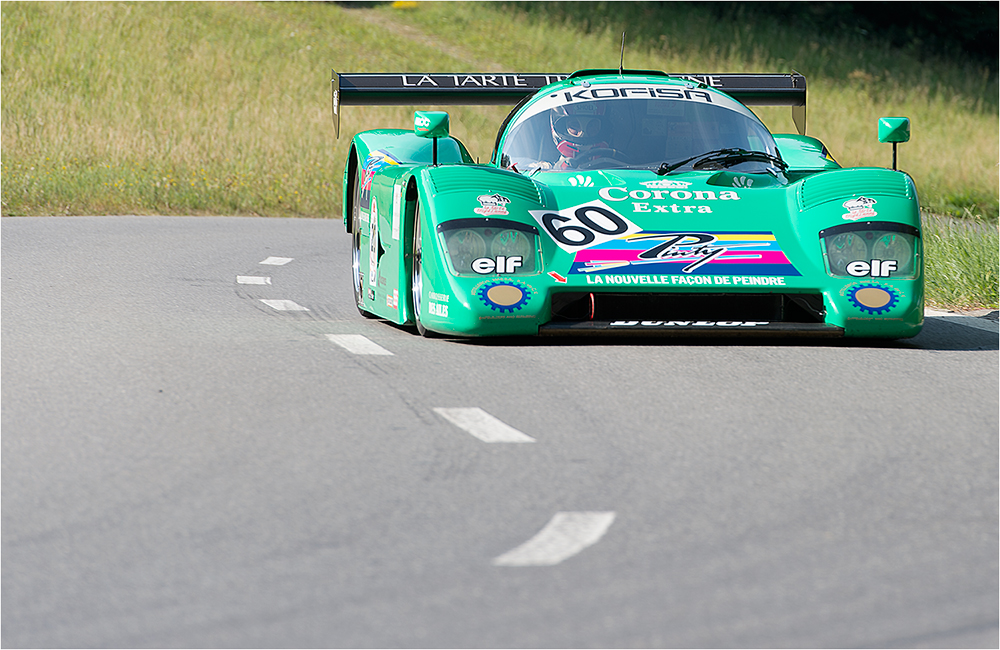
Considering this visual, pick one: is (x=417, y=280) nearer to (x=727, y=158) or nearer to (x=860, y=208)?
(x=727, y=158)

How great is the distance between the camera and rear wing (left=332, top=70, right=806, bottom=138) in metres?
9.31

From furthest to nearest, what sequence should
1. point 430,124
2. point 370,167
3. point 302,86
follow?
point 302,86
point 370,167
point 430,124

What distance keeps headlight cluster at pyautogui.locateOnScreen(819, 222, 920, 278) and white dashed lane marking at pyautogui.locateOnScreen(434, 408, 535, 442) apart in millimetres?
2206

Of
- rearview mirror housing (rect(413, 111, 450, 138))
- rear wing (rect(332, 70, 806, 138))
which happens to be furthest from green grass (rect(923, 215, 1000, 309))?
rearview mirror housing (rect(413, 111, 450, 138))

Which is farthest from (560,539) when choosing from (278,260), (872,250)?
(278,260)

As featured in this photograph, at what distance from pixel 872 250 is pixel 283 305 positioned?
3485 millimetres

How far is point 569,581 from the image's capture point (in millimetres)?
3031

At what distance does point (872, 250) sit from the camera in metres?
6.31

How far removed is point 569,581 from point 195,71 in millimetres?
26103

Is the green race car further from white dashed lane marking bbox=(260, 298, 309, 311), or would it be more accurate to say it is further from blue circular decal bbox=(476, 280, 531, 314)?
white dashed lane marking bbox=(260, 298, 309, 311)

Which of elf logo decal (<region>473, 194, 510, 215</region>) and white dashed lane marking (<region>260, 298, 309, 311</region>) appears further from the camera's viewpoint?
white dashed lane marking (<region>260, 298, 309, 311</region>)

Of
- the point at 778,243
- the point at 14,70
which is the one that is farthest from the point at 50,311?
the point at 14,70

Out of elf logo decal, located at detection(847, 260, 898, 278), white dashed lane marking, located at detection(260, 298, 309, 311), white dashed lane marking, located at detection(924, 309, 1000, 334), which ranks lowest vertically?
white dashed lane marking, located at detection(260, 298, 309, 311)

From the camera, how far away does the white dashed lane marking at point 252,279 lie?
30.7 ft
